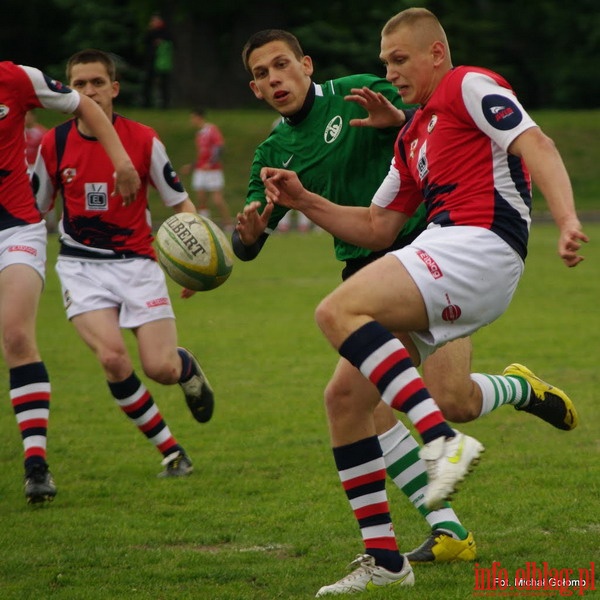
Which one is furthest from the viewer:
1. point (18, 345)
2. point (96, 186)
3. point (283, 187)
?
point (96, 186)

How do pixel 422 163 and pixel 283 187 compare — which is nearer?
pixel 422 163

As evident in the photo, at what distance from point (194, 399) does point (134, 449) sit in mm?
638

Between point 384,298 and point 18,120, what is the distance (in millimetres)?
3105

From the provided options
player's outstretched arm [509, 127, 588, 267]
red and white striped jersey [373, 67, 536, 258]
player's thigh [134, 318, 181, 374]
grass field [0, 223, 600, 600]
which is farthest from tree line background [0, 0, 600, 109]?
player's outstretched arm [509, 127, 588, 267]

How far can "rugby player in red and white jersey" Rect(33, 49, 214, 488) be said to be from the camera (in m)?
7.30

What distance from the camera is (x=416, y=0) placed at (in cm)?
3934

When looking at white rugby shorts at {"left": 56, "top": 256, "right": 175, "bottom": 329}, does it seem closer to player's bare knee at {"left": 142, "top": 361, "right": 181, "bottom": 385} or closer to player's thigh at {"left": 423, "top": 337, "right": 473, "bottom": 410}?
player's bare knee at {"left": 142, "top": 361, "right": 181, "bottom": 385}

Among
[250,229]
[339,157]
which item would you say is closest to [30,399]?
[250,229]

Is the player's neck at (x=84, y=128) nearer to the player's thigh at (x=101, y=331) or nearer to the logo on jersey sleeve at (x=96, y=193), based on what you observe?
the logo on jersey sleeve at (x=96, y=193)

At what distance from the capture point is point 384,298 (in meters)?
4.62

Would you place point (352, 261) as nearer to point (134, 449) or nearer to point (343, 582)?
point (343, 582)

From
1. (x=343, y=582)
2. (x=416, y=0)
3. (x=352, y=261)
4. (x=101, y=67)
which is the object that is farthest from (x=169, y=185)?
(x=416, y=0)

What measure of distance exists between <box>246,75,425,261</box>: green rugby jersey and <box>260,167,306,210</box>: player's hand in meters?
0.58

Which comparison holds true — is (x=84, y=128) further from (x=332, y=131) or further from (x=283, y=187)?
(x=283, y=187)
